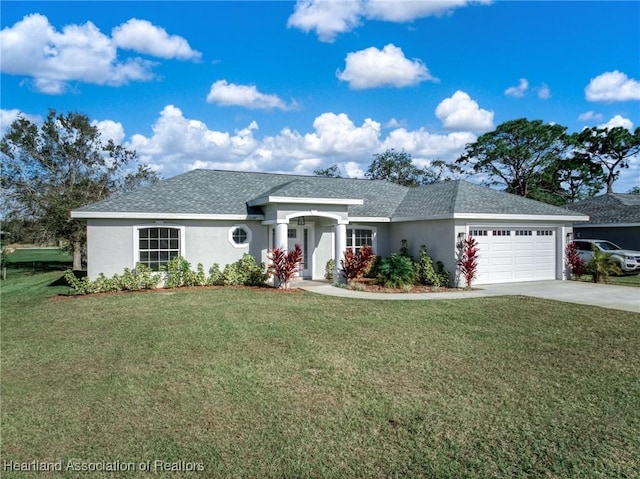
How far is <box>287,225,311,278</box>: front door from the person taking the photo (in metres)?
17.8

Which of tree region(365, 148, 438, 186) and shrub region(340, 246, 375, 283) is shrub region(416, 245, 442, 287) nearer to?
shrub region(340, 246, 375, 283)

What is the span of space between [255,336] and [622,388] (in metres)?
6.07

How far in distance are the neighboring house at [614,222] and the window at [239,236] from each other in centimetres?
2064

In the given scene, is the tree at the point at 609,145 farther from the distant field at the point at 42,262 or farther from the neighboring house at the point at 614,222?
the distant field at the point at 42,262

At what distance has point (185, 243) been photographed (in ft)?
52.5

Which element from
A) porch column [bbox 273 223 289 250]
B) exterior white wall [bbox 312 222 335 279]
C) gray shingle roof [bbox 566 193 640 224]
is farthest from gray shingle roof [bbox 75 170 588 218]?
gray shingle roof [bbox 566 193 640 224]

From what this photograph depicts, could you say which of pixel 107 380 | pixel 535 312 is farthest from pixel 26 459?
pixel 535 312

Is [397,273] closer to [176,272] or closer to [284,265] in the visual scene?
[284,265]

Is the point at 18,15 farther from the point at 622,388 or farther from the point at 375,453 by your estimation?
the point at 622,388

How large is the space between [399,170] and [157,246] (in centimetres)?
3364

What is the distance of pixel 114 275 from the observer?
14906mm

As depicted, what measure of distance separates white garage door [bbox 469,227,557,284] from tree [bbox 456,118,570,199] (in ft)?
82.8

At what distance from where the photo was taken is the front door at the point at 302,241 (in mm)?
17844

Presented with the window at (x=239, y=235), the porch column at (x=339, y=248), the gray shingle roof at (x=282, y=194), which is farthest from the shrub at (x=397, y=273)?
the window at (x=239, y=235)
